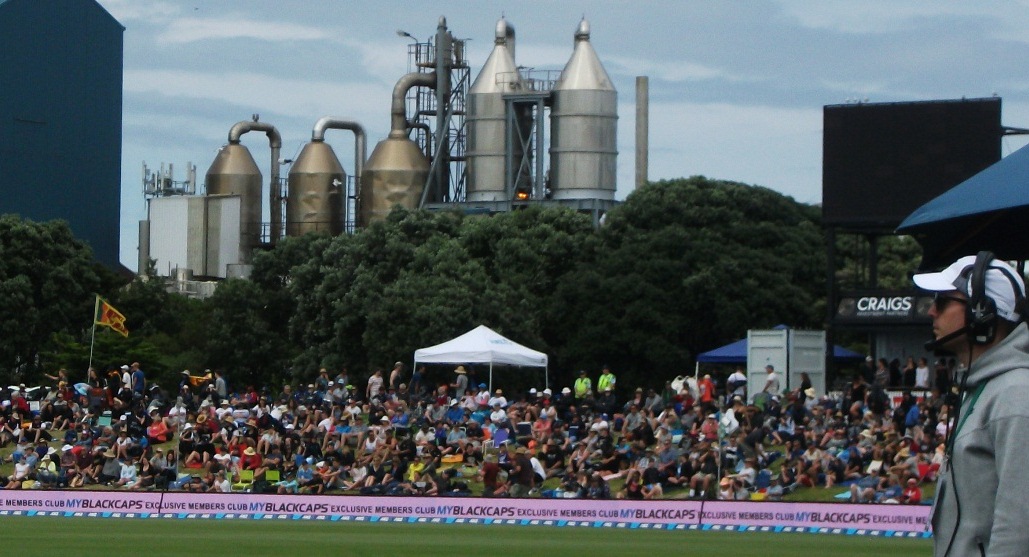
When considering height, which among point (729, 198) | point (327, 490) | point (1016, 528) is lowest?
point (327, 490)

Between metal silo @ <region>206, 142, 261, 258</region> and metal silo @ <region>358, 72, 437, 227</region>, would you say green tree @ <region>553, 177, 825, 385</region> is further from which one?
metal silo @ <region>206, 142, 261, 258</region>

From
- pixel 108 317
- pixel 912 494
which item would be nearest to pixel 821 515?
pixel 912 494

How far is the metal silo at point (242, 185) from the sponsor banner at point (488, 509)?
2452 inches

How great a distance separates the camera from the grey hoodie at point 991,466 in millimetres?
4602

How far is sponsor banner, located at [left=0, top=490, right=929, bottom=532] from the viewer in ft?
76.0

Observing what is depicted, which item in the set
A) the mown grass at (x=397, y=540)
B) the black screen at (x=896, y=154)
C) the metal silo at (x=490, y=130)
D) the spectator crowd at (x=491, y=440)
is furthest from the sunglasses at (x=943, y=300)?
the metal silo at (x=490, y=130)

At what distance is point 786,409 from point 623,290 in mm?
31353

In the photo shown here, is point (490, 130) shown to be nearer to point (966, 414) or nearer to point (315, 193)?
point (315, 193)

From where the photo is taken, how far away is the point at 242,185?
90062 millimetres

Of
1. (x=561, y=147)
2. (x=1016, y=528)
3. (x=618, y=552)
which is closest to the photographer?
(x=1016, y=528)

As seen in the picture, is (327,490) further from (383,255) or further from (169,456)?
(383,255)

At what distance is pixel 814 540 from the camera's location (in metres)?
22.2

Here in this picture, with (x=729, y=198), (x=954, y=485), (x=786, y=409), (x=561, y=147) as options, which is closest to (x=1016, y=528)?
(x=954, y=485)

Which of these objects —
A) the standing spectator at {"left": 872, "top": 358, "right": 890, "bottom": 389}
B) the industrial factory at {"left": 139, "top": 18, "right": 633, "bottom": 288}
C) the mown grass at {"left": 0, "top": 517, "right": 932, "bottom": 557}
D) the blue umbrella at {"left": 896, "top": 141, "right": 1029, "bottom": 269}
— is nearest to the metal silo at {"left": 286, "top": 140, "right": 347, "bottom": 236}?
the industrial factory at {"left": 139, "top": 18, "right": 633, "bottom": 288}
